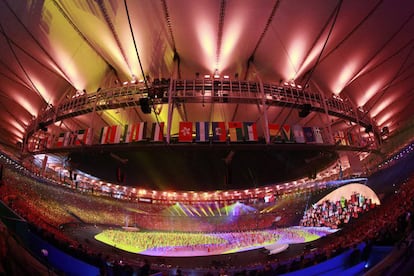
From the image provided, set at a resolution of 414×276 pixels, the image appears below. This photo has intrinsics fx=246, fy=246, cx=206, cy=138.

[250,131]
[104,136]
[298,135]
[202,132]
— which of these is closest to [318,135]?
[298,135]

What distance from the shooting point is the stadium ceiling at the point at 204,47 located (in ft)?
37.2

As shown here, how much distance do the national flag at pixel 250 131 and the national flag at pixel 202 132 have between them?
176cm

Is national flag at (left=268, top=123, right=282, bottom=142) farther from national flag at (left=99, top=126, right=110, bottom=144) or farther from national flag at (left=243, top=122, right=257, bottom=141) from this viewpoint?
national flag at (left=99, top=126, right=110, bottom=144)

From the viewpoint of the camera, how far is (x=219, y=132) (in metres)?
11.2

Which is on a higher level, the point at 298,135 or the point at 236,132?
the point at 236,132

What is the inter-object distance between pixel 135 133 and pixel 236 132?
4640mm

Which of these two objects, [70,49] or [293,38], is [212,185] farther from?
[70,49]

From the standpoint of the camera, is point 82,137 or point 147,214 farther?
point 147,214

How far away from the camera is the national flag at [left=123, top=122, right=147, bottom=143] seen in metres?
11.2

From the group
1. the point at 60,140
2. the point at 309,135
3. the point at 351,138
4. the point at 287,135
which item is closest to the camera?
the point at 287,135

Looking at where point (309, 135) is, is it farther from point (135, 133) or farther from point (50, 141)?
point (50, 141)

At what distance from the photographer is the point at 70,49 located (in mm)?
13797

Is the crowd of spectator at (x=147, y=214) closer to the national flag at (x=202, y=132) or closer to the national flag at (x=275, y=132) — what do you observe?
the national flag at (x=275, y=132)

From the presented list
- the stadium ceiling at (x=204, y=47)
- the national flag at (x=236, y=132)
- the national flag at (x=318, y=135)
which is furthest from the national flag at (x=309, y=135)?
→ the stadium ceiling at (x=204, y=47)
